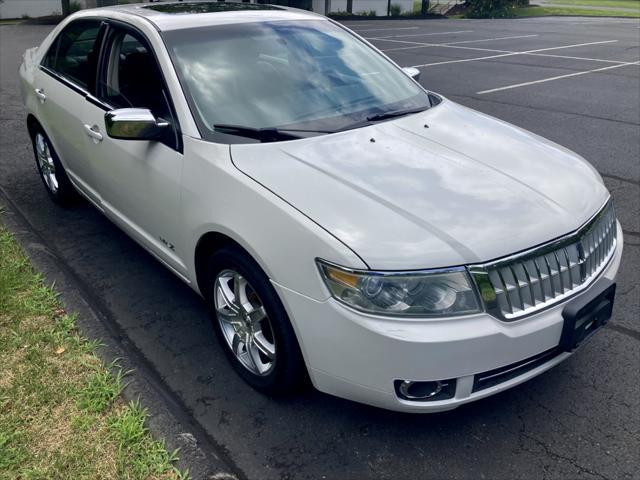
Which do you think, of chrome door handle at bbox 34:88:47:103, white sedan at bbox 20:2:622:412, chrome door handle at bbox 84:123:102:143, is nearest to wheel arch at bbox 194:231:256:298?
white sedan at bbox 20:2:622:412

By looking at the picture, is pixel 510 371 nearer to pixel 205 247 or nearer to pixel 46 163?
pixel 205 247

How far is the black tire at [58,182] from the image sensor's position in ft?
16.0

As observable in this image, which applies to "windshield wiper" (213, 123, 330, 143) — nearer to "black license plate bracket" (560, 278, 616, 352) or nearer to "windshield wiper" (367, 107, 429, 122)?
"windshield wiper" (367, 107, 429, 122)

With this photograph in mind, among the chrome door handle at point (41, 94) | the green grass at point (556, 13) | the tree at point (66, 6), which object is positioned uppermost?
the chrome door handle at point (41, 94)

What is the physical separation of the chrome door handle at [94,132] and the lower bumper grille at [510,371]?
8.89ft

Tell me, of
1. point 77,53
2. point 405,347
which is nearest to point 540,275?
point 405,347

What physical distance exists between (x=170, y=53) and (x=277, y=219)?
140cm

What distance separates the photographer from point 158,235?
137 inches

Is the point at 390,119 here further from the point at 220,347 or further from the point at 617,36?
the point at 617,36

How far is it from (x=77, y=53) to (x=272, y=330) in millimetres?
2831

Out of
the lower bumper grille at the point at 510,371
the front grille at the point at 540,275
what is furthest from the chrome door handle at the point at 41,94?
the lower bumper grille at the point at 510,371

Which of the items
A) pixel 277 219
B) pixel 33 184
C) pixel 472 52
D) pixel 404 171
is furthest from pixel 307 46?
pixel 472 52

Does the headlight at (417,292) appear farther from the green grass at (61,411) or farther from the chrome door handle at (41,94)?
the chrome door handle at (41,94)

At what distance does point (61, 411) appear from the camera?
2771mm
